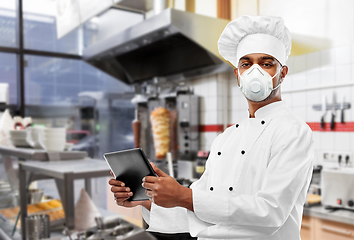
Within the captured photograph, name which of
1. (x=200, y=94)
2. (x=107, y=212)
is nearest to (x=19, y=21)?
(x=200, y=94)

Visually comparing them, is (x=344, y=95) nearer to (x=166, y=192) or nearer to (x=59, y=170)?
(x=59, y=170)

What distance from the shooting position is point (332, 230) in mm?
2164

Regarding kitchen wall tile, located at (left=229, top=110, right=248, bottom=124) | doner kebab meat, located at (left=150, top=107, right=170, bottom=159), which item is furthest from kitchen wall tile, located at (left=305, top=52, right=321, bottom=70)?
doner kebab meat, located at (left=150, top=107, right=170, bottom=159)

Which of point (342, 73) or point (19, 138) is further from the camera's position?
point (342, 73)

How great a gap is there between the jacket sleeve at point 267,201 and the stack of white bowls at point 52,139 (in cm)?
148

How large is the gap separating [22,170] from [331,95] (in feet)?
7.60

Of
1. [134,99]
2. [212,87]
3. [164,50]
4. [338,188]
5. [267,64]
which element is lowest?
[338,188]

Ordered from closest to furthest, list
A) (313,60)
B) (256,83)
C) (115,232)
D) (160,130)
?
(256,83) < (115,232) < (313,60) < (160,130)

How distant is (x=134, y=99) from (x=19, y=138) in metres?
1.87

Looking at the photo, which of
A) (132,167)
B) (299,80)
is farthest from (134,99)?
(132,167)

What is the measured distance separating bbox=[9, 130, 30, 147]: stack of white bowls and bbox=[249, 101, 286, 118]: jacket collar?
1868 mm

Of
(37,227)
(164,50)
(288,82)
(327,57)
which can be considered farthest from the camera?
(164,50)

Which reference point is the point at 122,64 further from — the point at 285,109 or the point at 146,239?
the point at 285,109

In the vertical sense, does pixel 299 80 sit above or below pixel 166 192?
above
